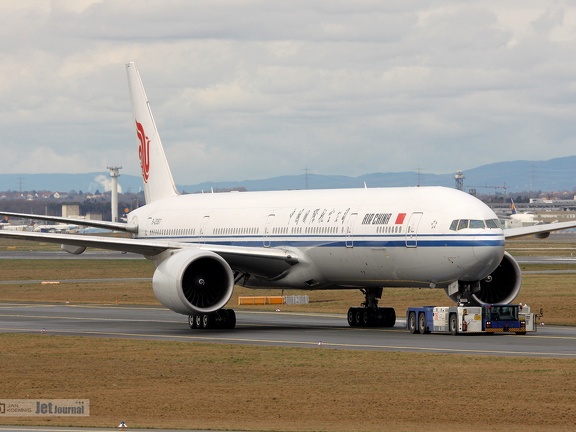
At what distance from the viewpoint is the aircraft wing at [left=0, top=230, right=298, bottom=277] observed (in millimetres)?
47344

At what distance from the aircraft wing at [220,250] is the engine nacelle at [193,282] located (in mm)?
945

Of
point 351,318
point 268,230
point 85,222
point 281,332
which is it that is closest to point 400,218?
point 281,332

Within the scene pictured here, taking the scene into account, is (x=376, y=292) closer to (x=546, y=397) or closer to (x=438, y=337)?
(x=438, y=337)

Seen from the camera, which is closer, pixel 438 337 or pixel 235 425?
pixel 235 425

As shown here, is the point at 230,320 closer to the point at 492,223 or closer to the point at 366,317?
the point at 366,317

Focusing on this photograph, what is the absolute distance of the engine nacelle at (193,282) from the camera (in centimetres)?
4506

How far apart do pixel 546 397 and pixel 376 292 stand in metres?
22.1

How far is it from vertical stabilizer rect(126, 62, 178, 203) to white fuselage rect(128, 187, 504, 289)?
5.04 metres

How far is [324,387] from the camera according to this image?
29094 millimetres

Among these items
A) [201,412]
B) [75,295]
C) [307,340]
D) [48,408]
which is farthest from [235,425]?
[75,295]

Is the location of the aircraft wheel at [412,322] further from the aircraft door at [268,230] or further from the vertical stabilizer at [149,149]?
the vertical stabilizer at [149,149]

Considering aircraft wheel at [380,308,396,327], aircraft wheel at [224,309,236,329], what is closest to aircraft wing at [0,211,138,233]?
aircraft wheel at [224,309,236,329]

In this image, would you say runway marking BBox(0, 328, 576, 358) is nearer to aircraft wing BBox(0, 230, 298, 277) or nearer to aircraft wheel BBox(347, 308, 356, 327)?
aircraft wing BBox(0, 230, 298, 277)

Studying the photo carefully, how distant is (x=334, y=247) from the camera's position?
153 feet
